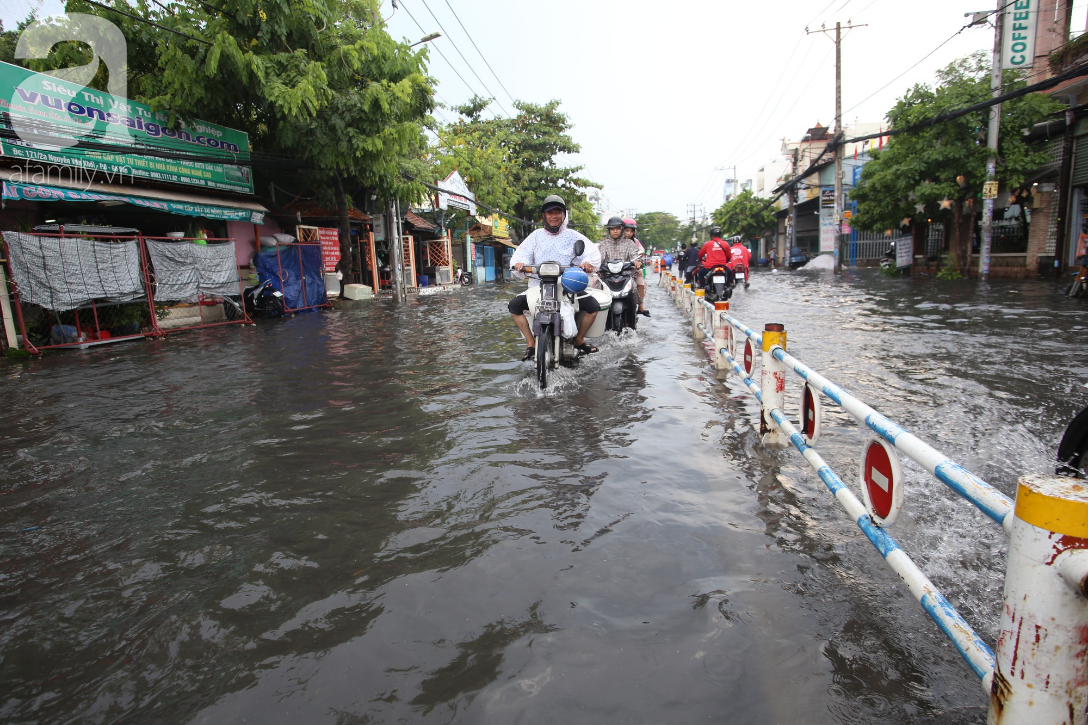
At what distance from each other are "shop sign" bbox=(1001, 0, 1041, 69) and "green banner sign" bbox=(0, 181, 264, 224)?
64.6ft

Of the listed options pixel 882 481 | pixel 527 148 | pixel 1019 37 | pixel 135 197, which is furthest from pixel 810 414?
pixel 527 148

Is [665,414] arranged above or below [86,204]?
below

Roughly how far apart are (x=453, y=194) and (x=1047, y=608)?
84.9 ft

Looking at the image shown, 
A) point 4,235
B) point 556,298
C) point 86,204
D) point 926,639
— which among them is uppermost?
point 86,204

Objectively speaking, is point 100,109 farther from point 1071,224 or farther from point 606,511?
point 1071,224

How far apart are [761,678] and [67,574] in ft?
9.09

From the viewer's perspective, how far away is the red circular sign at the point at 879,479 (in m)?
2.07

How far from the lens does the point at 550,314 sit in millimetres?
5621

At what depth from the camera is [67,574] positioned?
2.65m

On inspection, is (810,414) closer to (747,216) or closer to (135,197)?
(135,197)

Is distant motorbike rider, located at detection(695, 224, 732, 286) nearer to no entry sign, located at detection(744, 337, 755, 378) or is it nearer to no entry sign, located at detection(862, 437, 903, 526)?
no entry sign, located at detection(744, 337, 755, 378)

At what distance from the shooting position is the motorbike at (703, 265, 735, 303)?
456 inches

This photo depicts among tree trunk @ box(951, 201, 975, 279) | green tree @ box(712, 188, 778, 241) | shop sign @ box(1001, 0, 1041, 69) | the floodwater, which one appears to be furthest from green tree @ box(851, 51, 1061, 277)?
green tree @ box(712, 188, 778, 241)

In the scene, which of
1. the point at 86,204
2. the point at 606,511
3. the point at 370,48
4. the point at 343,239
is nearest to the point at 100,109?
the point at 86,204
